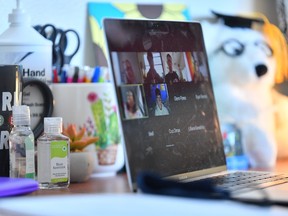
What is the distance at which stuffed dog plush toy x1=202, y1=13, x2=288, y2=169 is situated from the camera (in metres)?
1.43

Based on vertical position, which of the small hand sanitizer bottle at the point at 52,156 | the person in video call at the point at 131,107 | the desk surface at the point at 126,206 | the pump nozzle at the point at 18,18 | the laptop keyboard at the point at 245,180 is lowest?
the desk surface at the point at 126,206

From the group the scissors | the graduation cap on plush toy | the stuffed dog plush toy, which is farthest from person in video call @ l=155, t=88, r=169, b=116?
the graduation cap on plush toy

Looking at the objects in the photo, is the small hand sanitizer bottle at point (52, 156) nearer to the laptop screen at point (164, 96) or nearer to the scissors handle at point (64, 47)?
the laptop screen at point (164, 96)

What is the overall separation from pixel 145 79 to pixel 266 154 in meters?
0.53

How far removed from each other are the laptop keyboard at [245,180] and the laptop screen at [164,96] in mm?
49

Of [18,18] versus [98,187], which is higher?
[18,18]

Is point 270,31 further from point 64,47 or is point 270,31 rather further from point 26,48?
point 26,48

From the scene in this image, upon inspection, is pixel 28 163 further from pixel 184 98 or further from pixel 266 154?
pixel 266 154

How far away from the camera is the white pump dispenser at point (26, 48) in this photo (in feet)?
3.43

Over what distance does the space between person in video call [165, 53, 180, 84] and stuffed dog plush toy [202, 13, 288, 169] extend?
1.34 feet

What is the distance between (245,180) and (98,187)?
Result: 236 millimetres

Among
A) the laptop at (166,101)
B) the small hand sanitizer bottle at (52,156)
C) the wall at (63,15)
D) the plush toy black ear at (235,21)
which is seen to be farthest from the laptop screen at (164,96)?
the plush toy black ear at (235,21)

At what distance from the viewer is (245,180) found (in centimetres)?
99

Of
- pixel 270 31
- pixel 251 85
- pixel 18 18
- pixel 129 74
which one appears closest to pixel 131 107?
pixel 129 74
